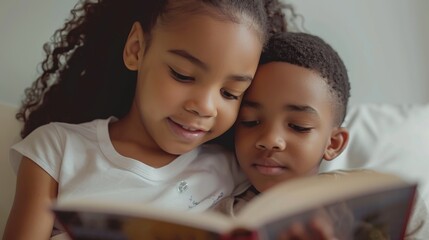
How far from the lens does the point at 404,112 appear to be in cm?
138

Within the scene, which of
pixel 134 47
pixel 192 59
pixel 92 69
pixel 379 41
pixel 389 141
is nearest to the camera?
pixel 192 59

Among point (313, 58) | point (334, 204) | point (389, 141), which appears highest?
point (313, 58)

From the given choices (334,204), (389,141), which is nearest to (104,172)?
(334,204)

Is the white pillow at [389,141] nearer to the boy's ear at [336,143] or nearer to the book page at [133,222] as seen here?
the boy's ear at [336,143]

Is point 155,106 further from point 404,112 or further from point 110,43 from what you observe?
point 404,112

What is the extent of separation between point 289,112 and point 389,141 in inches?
16.3

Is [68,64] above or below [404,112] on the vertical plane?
above

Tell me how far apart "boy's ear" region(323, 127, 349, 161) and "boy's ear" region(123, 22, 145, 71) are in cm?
36

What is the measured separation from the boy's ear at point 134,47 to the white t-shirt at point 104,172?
0.12 meters

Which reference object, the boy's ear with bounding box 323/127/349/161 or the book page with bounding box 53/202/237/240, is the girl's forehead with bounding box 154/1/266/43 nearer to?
the boy's ear with bounding box 323/127/349/161

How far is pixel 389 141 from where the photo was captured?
4.27 feet

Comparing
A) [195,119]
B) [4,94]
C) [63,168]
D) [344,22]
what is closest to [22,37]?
[4,94]

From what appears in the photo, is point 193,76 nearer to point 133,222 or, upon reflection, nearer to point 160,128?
point 160,128

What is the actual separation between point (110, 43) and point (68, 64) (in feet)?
0.36
